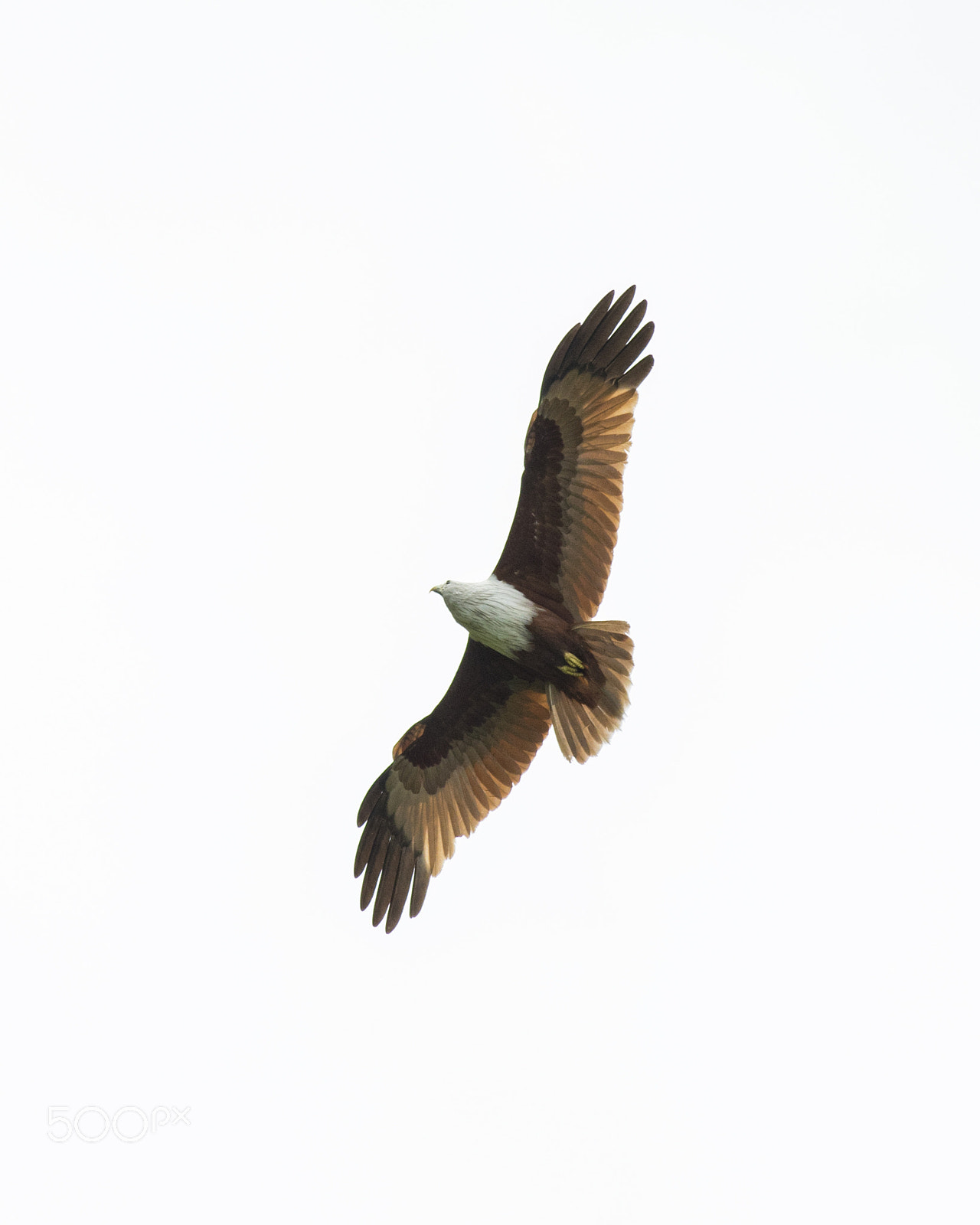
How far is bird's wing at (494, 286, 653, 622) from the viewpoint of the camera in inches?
409

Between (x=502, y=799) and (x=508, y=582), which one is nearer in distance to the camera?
(x=508, y=582)

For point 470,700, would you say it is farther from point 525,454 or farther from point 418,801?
point 525,454

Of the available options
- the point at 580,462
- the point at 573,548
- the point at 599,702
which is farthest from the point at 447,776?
the point at 580,462

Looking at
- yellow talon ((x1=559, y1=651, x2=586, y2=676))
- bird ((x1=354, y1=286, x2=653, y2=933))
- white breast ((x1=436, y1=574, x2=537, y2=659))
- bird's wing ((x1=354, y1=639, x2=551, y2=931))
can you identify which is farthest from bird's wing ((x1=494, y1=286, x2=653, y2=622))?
bird's wing ((x1=354, y1=639, x2=551, y2=931))

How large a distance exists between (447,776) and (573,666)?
189 cm

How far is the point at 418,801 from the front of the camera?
1194cm

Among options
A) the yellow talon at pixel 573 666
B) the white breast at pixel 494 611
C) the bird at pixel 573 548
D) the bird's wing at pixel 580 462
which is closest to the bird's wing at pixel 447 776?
the bird at pixel 573 548

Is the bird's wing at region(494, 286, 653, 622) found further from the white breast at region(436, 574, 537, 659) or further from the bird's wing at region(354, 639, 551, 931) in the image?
the bird's wing at region(354, 639, 551, 931)

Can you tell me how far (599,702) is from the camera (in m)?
10.5

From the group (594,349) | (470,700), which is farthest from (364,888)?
(594,349)

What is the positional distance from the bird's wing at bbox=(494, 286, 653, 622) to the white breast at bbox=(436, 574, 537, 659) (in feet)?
0.57

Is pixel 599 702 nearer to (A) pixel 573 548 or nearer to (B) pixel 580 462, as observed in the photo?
(A) pixel 573 548

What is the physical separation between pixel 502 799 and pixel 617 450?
2983 millimetres

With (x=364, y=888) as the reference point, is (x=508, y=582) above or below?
above
